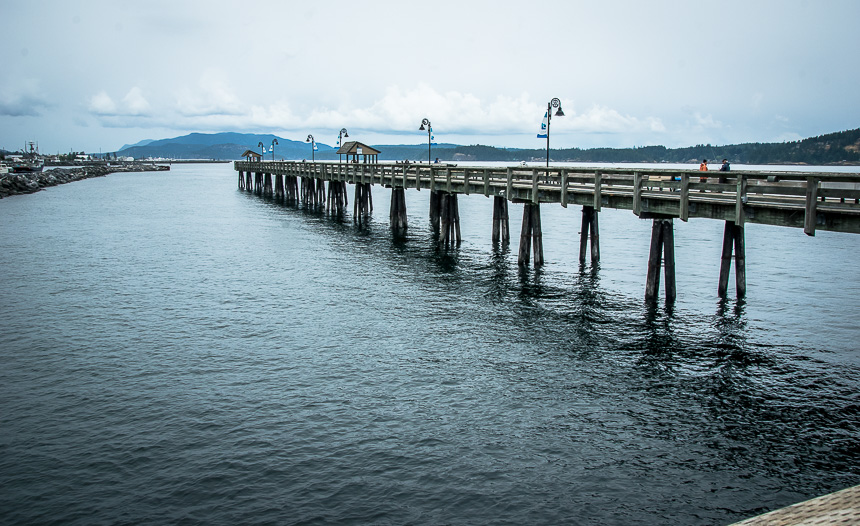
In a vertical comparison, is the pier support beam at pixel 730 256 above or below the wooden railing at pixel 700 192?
below

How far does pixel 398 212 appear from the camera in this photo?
146 ft

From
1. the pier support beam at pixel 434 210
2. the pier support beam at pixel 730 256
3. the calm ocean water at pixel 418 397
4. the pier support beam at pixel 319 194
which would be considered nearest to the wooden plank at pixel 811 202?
the calm ocean water at pixel 418 397

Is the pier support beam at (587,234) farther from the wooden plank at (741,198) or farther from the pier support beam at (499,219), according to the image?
the wooden plank at (741,198)

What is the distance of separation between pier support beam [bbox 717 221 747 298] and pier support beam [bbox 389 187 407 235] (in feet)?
78.6

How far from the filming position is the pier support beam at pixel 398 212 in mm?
43656

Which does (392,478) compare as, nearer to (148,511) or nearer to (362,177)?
(148,511)

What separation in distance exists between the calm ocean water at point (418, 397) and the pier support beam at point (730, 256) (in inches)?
23.0

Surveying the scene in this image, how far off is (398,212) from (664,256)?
2506 cm

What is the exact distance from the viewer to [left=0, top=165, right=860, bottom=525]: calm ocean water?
10.1 meters

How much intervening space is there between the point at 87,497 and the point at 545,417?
315 inches

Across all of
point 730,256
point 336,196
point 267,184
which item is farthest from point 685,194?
point 267,184

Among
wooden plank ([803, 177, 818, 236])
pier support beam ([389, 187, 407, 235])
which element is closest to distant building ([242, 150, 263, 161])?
pier support beam ([389, 187, 407, 235])

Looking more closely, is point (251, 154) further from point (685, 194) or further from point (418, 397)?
point (418, 397)

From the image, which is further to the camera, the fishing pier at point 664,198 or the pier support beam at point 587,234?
the pier support beam at point 587,234
